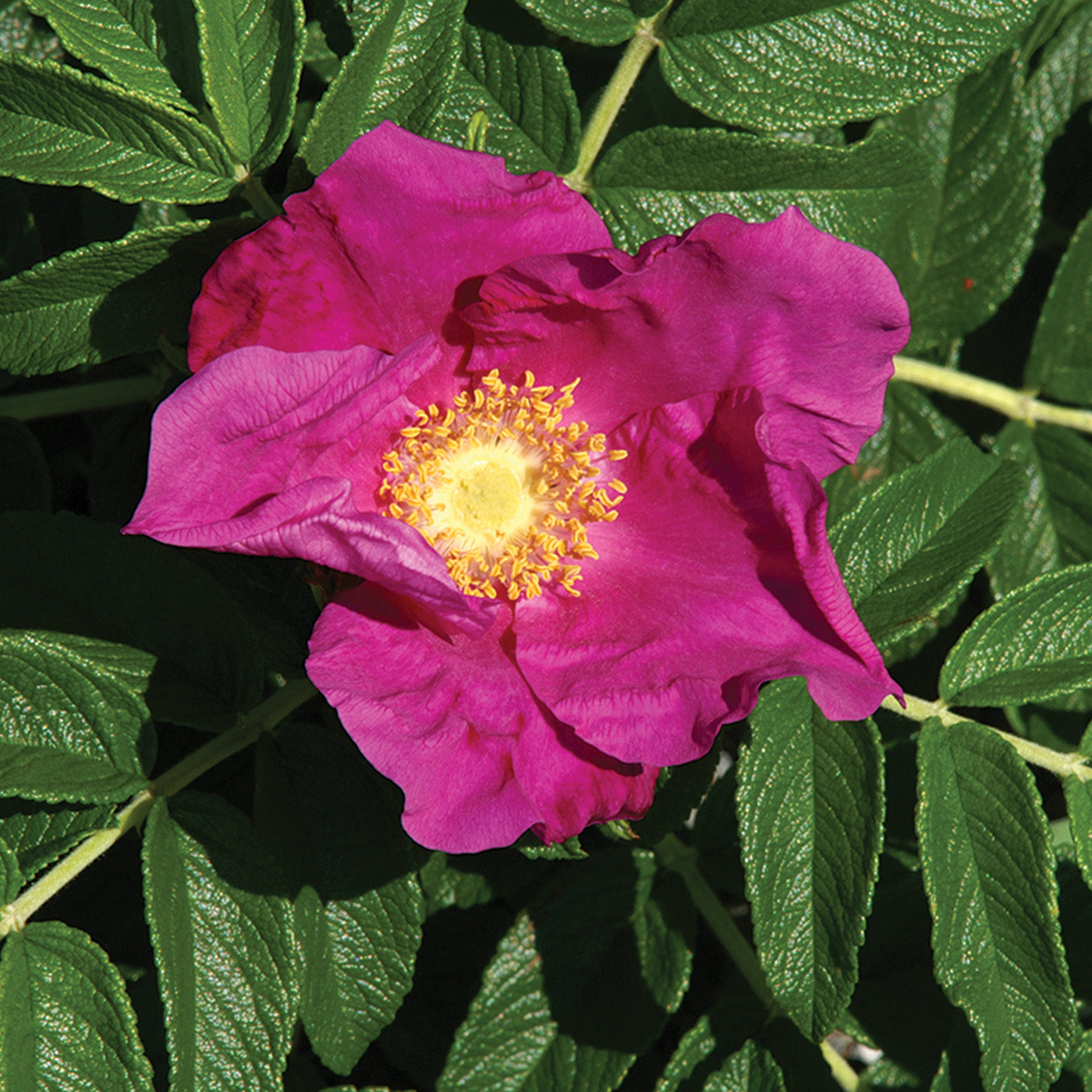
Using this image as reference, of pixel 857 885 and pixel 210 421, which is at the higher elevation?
pixel 210 421

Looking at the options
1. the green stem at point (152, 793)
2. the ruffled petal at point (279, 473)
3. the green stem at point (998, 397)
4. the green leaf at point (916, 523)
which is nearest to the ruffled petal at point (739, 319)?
the ruffled petal at point (279, 473)

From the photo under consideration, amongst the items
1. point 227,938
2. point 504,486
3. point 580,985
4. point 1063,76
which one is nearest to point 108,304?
point 504,486

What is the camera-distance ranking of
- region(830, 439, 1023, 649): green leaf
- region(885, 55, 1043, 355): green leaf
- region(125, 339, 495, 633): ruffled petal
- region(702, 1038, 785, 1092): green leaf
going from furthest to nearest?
1. region(885, 55, 1043, 355): green leaf
2. region(702, 1038, 785, 1092): green leaf
3. region(830, 439, 1023, 649): green leaf
4. region(125, 339, 495, 633): ruffled petal

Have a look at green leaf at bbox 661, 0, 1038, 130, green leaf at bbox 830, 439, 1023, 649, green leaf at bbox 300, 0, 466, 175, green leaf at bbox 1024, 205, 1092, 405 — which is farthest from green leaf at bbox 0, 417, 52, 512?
green leaf at bbox 1024, 205, 1092, 405

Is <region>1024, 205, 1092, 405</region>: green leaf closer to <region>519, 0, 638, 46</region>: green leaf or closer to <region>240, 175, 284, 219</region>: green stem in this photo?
<region>519, 0, 638, 46</region>: green leaf

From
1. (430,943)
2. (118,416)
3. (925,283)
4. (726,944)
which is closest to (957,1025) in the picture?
(726,944)

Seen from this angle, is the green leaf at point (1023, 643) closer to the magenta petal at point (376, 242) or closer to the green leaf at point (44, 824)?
the magenta petal at point (376, 242)

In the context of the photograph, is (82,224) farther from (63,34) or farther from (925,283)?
(925,283)
